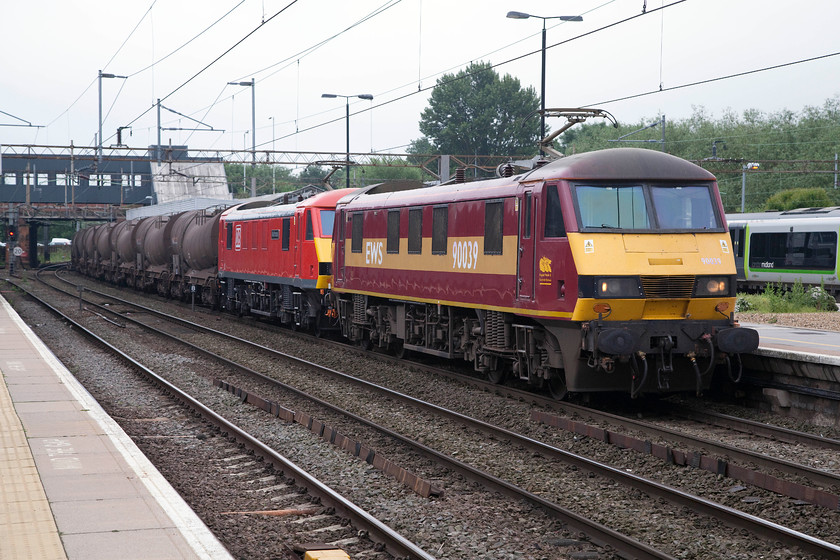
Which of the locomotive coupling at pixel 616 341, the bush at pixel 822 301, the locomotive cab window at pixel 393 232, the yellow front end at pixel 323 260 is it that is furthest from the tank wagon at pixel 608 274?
the bush at pixel 822 301

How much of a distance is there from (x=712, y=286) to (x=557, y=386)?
2793 mm

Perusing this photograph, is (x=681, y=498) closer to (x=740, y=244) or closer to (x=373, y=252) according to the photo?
(x=373, y=252)

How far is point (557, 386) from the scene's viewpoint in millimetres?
13781

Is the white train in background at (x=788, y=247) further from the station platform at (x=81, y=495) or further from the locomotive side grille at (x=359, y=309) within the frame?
the station platform at (x=81, y=495)

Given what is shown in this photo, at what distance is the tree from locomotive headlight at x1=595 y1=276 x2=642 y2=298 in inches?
2526

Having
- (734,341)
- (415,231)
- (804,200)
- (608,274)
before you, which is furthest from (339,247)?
(804,200)

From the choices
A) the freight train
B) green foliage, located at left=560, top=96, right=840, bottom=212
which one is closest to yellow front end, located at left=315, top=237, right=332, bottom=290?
the freight train

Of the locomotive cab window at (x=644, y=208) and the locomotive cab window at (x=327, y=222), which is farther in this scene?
the locomotive cab window at (x=327, y=222)

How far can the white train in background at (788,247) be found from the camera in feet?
99.4

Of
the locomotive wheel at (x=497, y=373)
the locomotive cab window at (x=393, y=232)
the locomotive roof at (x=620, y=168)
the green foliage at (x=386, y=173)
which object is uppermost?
the green foliage at (x=386, y=173)

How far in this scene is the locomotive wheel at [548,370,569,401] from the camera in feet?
43.7

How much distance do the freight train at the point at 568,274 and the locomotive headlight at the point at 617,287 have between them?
17mm

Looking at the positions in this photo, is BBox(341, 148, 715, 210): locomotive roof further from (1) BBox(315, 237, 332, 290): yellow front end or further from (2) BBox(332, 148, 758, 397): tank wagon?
(1) BBox(315, 237, 332, 290): yellow front end

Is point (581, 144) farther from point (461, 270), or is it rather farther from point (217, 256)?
point (461, 270)
